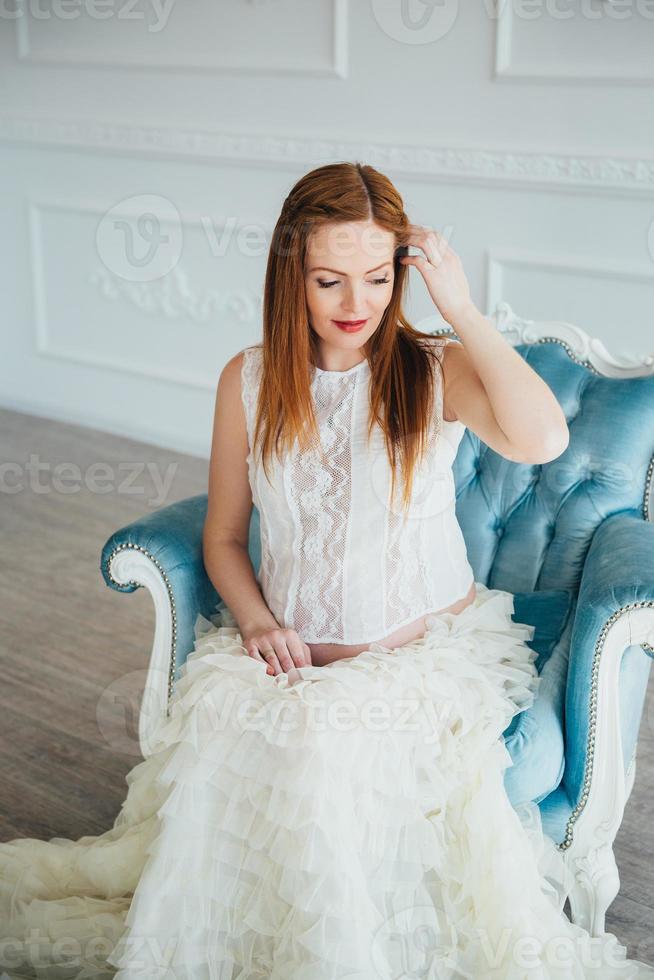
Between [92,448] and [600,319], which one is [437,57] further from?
[92,448]

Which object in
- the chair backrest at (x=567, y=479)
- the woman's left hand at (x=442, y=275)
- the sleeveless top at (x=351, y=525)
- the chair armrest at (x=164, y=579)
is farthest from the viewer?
the chair backrest at (x=567, y=479)

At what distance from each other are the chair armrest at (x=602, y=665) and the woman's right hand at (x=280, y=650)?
1.34ft

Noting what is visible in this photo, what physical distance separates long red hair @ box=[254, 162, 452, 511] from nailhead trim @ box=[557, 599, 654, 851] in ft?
1.14

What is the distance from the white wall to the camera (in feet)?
10.4

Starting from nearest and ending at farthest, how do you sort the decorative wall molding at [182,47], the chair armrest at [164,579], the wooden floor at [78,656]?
1. the chair armrest at [164,579]
2. the wooden floor at [78,656]
3. the decorative wall molding at [182,47]

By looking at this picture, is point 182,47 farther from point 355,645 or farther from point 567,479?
point 355,645

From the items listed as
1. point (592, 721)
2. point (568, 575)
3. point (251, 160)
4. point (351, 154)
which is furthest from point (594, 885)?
point (251, 160)

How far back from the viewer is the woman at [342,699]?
1.49 m

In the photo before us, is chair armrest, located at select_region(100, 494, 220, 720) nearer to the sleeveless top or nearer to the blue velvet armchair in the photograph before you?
the blue velvet armchair

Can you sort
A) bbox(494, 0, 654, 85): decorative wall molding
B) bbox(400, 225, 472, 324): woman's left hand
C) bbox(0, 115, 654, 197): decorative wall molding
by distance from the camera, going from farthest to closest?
bbox(0, 115, 654, 197): decorative wall molding, bbox(494, 0, 654, 85): decorative wall molding, bbox(400, 225, 472, 324): woman's left hand

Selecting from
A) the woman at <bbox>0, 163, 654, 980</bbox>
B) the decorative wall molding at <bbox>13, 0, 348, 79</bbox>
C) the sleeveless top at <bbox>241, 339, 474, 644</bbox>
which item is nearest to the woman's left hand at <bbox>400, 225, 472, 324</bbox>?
the woman at <bbox>0, 163, 654, 980</bbox>

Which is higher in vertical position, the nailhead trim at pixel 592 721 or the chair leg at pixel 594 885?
the nailhead trim at pixel 592 721

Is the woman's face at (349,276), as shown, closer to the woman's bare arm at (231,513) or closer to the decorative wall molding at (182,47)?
the woman's bare arm at (231,513)

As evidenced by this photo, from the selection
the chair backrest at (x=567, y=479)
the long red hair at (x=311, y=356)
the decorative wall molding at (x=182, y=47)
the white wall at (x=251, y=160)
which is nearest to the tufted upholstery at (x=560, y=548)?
the chair backrest at (x=567, y=479)
